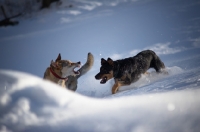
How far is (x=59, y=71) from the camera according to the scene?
18.5 feet

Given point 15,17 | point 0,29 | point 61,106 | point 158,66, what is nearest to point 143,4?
point 158,66

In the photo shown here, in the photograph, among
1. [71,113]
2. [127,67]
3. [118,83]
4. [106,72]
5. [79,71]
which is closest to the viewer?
[71,113]

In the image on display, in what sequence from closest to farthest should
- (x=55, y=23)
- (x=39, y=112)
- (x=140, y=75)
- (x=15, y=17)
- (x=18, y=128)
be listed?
(x=18, y=128) → (x=39, y=112) → (x=140, y=75) → (x=15, y=17) → (x=55, y=23)

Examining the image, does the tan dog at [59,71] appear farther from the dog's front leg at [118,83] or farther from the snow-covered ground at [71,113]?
the snow-covered ground at [71,113]

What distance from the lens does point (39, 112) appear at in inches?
53.5

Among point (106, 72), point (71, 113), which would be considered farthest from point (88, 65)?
point (71, 113)

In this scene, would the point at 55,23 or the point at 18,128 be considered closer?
the point at 18,128

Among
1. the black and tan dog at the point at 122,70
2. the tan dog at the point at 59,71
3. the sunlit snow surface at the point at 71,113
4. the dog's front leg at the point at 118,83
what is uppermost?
the sunlit snow surface at the point at 71,113

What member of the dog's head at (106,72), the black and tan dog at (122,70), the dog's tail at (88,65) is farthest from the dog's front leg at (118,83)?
the dog's tail at (88,65)

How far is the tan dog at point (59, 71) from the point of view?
551cm

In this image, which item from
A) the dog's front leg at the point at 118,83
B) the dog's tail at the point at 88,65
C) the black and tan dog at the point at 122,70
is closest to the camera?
the dog's front leg at the point at 118,83

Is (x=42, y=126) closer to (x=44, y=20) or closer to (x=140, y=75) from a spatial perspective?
(x=140, y=75)

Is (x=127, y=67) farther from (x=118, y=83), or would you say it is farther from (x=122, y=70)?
(x=118, y=83)

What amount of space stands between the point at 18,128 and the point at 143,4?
13.5 metres
